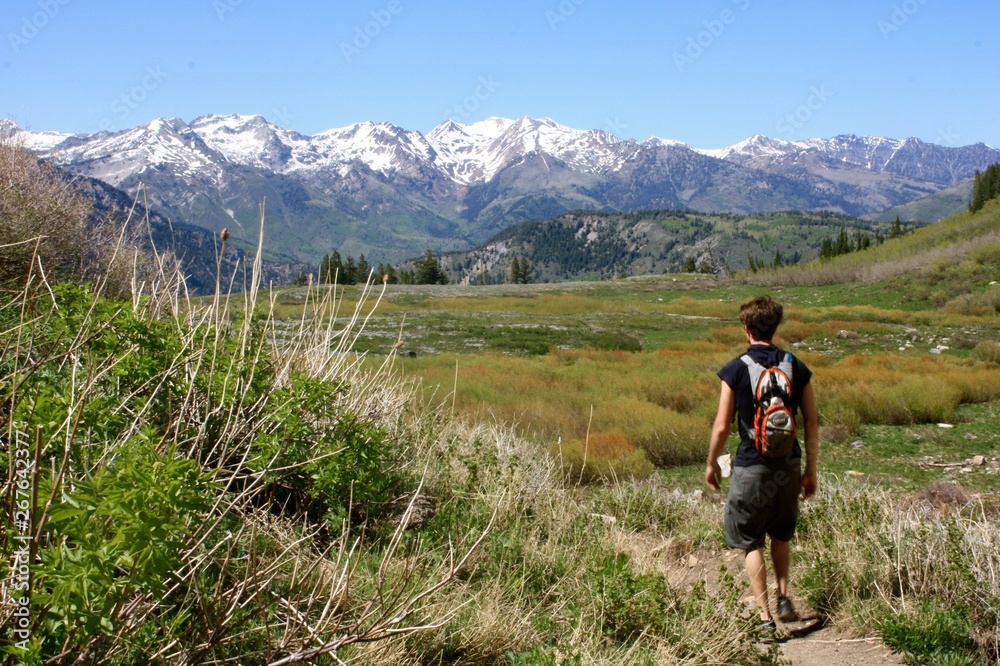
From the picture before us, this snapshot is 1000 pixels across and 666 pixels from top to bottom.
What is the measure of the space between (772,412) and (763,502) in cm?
61

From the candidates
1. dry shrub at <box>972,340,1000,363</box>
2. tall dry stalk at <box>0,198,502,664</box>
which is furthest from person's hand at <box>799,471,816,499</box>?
dry shrub at <box>972,340,1000,363</box>

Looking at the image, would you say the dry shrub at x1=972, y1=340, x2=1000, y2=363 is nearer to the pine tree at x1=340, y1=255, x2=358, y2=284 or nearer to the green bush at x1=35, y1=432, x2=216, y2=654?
the green bush at x1=35, y1=432, x2=216, y2=654

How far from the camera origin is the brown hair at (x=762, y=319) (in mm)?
4246

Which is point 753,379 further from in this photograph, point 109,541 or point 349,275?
point 349,275


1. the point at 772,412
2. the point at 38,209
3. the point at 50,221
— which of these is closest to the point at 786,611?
the point at 772,412

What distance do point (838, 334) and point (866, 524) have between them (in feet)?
Answer: 66.8

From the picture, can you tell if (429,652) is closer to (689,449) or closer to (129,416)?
(129,416)

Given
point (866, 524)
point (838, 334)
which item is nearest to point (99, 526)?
point (866, 524)

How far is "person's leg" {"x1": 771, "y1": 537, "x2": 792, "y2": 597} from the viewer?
4.24 metres

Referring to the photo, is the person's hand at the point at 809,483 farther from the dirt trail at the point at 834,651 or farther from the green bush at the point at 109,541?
the green bush at the point at 109,541

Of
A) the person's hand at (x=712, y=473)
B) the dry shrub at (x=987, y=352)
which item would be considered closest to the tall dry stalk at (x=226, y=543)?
the person's hand at (x=712, y=473)

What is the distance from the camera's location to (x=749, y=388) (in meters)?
4.12

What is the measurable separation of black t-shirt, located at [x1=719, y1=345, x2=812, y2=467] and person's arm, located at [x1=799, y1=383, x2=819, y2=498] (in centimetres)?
5

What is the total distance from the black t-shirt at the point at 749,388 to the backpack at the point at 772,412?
0.04 metres
